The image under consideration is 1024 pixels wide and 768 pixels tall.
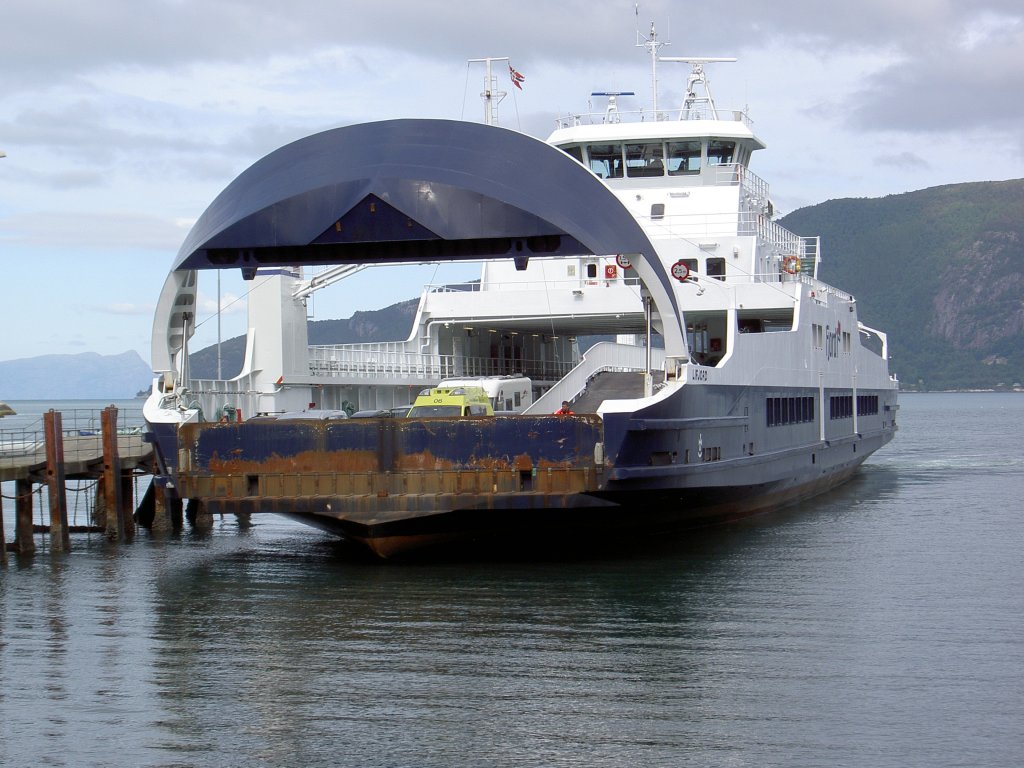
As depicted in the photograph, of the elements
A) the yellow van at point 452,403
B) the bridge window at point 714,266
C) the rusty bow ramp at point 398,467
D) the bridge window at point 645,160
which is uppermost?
the bridge window at point 645,160

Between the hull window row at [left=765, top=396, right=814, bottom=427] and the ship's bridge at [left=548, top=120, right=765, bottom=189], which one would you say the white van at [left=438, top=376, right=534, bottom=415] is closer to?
the hull window row at [left=765, top=396, right=814, bottom=427]

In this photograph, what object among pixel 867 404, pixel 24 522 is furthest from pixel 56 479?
pixel 867 404

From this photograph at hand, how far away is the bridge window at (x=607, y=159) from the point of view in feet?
106

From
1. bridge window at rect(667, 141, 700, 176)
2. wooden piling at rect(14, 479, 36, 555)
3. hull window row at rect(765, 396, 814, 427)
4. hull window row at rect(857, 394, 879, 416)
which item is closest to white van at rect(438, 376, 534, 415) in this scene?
hull window row at rect(765, 396, 814, 427)

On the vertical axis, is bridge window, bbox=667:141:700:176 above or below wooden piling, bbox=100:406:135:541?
above

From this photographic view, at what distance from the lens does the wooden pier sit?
80.2 ft

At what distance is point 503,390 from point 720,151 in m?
9.82

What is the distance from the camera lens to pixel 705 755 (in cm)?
1135

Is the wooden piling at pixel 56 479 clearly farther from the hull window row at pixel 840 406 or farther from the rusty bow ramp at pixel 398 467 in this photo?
the hull window row at pixel 840 406

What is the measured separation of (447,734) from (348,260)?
9787mm

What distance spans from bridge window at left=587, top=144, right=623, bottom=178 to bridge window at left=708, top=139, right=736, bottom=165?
2317mm

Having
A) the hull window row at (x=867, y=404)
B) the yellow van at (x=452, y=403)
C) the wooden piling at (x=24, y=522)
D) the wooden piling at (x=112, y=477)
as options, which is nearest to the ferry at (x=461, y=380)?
the yellow van at (x=452, y=403)

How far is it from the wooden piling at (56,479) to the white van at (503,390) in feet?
24.5

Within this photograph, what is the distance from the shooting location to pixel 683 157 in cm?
3250
